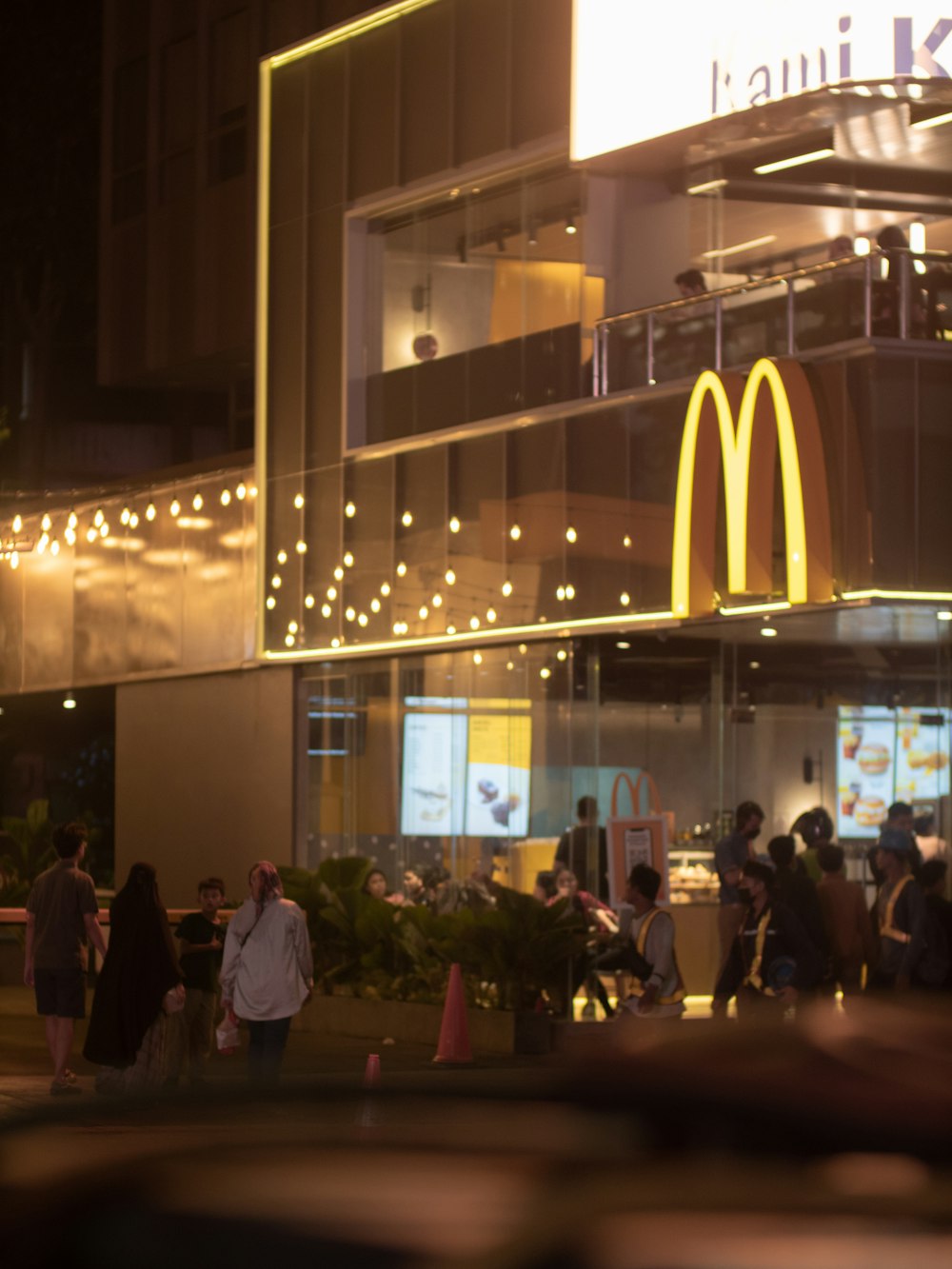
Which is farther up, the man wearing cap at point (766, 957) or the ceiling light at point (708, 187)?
the ceiling light at point (708, 187)

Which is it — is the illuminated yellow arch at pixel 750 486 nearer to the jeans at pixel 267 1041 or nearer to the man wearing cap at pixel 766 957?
the man wearing cap at pixel 766 957

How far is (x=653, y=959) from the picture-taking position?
49.5 ft

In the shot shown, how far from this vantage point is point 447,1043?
1716 cm

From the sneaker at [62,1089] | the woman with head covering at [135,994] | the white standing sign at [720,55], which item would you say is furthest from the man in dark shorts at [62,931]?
the white standing sign at [720,55]

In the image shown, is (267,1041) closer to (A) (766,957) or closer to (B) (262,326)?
(A) (766,957)

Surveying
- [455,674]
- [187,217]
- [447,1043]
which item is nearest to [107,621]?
[187,217]

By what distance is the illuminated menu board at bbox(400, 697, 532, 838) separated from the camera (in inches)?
841

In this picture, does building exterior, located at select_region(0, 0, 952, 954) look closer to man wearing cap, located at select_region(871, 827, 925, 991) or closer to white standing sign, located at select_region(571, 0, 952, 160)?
white standing sign, located at select_region(571, 0, 952, 160)

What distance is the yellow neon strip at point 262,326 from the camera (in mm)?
26141

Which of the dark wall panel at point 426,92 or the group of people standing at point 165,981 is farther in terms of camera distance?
the dark wall panel at point 426,92

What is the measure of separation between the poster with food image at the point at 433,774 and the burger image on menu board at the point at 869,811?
13.3 ft

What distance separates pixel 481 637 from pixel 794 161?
5715mm

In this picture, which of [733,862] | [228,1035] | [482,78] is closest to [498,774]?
[733,862]

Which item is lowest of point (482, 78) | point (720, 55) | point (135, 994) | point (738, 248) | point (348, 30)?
point (135, 994)
